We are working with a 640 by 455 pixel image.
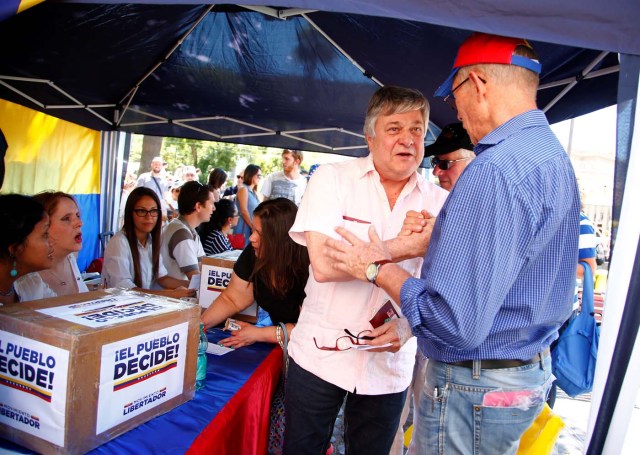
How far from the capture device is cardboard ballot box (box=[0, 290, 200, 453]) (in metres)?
1.17

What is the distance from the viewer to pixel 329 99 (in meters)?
4.81

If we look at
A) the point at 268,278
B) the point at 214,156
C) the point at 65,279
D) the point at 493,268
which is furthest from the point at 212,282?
the point at 214,156

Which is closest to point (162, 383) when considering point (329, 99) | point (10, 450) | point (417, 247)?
point (10, 450)


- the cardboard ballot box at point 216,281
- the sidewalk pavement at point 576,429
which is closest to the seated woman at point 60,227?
the cardboard ballot box at point 216,281

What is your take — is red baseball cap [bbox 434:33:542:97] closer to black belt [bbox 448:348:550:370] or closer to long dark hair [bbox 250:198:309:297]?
black belt [bbox 448:348:550:370]

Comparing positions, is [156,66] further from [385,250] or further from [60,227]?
[385,250]

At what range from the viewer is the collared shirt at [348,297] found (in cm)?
173

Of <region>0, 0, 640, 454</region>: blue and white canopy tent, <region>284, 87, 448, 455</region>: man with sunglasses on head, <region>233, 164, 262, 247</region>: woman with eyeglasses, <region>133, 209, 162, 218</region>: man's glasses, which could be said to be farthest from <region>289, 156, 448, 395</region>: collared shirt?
<region>233, 164, 262, 247</region>: woman with eyeglasses

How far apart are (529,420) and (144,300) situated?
4.11ft

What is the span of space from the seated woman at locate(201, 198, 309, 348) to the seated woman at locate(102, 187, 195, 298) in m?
0.92

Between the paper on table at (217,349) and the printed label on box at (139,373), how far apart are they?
23.3 inches

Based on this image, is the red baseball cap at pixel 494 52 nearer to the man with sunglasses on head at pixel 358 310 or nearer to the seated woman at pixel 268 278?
the man with sunglasses on head at pixel 358 310

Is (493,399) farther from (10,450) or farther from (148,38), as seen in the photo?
(148,38)

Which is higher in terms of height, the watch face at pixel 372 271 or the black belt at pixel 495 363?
the watch face at pixel 372 271
